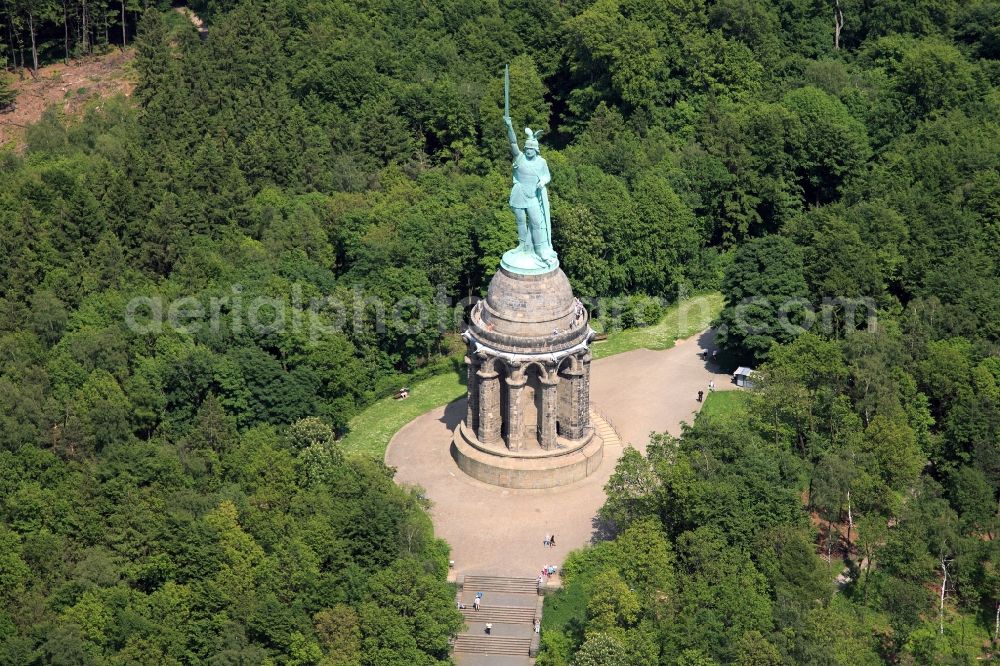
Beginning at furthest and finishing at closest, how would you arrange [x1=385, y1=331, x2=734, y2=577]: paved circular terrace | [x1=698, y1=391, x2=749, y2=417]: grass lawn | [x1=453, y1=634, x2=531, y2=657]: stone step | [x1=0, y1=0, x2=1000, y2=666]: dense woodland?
[x1=698, y1=391, x2=749, y2=417]: grass lawn < [x1=385, y1=331, x2=734, y2=577]: paved circular terrace < [x1=453, y1=634, x2=531, y2=657]: stone step < [x1=0, y1=0, x2=1000, y2=666]: dense woodland

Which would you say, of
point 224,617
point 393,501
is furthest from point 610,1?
point 224,617

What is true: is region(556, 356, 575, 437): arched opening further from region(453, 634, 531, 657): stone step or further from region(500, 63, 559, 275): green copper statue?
region(453, 634, 531, 657): stone step

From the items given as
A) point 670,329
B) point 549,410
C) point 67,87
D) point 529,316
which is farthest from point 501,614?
point 67,87

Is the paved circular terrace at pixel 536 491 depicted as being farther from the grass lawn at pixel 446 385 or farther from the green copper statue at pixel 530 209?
the green copper statue at pixel 530 209

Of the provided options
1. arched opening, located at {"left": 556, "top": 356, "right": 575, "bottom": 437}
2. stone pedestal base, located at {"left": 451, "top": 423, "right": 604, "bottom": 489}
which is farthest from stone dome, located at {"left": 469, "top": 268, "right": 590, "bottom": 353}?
stone pedestal base, located at {"left": 451, "top": 423, "right": 604, "bottom": 489}

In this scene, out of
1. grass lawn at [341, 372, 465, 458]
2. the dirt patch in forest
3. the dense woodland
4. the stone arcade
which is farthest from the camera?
the dirt patch in forest

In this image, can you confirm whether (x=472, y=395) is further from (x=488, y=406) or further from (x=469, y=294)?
(x=469, y=294)

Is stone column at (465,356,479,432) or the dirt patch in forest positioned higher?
the dirt patch in forest

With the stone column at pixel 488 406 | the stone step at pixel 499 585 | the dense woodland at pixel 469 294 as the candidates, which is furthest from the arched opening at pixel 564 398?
the stone step at pixel 499 585
